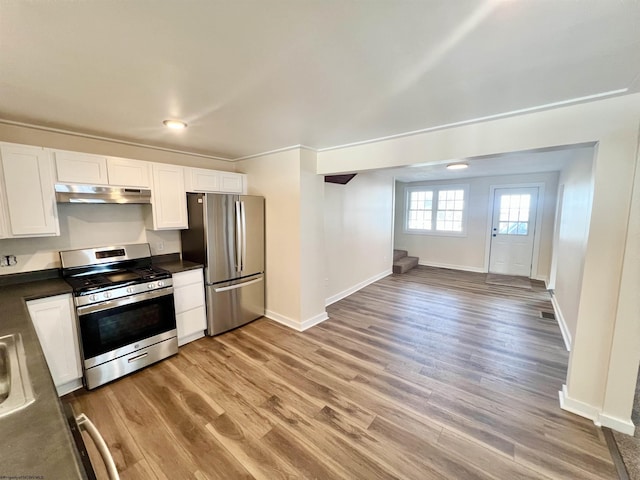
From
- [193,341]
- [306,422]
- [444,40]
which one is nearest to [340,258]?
[193,341]

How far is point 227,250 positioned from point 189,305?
0.78 m

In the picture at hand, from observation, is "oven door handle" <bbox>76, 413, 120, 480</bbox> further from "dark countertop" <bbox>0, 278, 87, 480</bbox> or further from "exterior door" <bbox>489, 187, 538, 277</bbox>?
"exterior door" <bbox>489, 187, 538, 277</bbox>

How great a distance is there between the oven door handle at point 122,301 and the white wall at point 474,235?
21.3 feet

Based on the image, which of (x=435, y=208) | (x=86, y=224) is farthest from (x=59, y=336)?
(x=435, y=208)

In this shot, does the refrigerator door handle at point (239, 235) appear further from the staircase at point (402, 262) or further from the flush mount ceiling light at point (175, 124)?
the staircase at point (402, 262)

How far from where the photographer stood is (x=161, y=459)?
1704 millimetres

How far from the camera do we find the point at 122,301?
7.94 ft

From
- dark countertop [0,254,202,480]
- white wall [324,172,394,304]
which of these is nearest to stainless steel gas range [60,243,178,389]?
dark countertop [0,254,202,480]

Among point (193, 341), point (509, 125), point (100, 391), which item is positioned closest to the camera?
point (509, 125)

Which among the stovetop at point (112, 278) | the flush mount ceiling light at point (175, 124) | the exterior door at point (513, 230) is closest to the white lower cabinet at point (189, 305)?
the stovetop at point (112, 278)

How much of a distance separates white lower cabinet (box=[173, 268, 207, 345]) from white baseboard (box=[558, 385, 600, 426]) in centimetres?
368

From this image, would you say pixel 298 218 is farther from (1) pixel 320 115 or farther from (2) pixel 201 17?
(2) pixel 201 17

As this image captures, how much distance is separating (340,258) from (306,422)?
290 cm

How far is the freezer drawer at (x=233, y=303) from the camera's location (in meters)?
3.25
